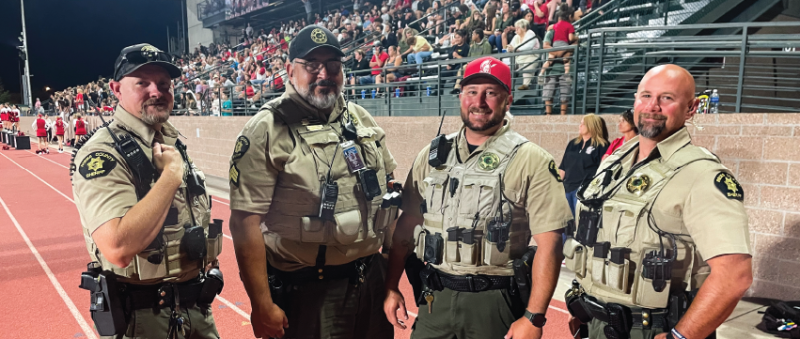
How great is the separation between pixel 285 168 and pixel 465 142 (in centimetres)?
93

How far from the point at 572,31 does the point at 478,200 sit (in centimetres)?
603

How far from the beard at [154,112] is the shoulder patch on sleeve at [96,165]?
0.82 feet

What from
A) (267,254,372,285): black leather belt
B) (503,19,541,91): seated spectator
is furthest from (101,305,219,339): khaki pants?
(503,19,541,91): seated spectator

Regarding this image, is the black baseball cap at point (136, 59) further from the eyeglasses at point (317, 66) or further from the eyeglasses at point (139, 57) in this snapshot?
the eyeglasses at point (317, 66)

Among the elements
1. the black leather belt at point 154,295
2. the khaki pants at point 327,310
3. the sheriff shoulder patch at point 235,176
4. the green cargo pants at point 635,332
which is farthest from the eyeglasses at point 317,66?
the green cargo pants at point 635,332

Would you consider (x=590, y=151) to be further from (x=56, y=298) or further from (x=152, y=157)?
(x=56, y=298)

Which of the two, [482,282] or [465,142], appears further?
[465,142]

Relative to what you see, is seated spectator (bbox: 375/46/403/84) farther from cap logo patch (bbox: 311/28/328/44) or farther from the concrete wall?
cap logo patch (bbox: 311/28/328/44)

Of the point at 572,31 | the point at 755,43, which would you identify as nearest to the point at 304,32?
the point at 755,43

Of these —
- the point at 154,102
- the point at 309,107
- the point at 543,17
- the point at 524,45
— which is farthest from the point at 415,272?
the point at 543,17

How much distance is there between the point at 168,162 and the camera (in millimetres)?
2031

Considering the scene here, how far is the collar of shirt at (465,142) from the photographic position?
2393 mm

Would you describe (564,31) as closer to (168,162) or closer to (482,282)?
(482,282)

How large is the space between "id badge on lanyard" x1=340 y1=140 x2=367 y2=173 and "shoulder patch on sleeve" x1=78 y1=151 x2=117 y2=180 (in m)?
1.02
